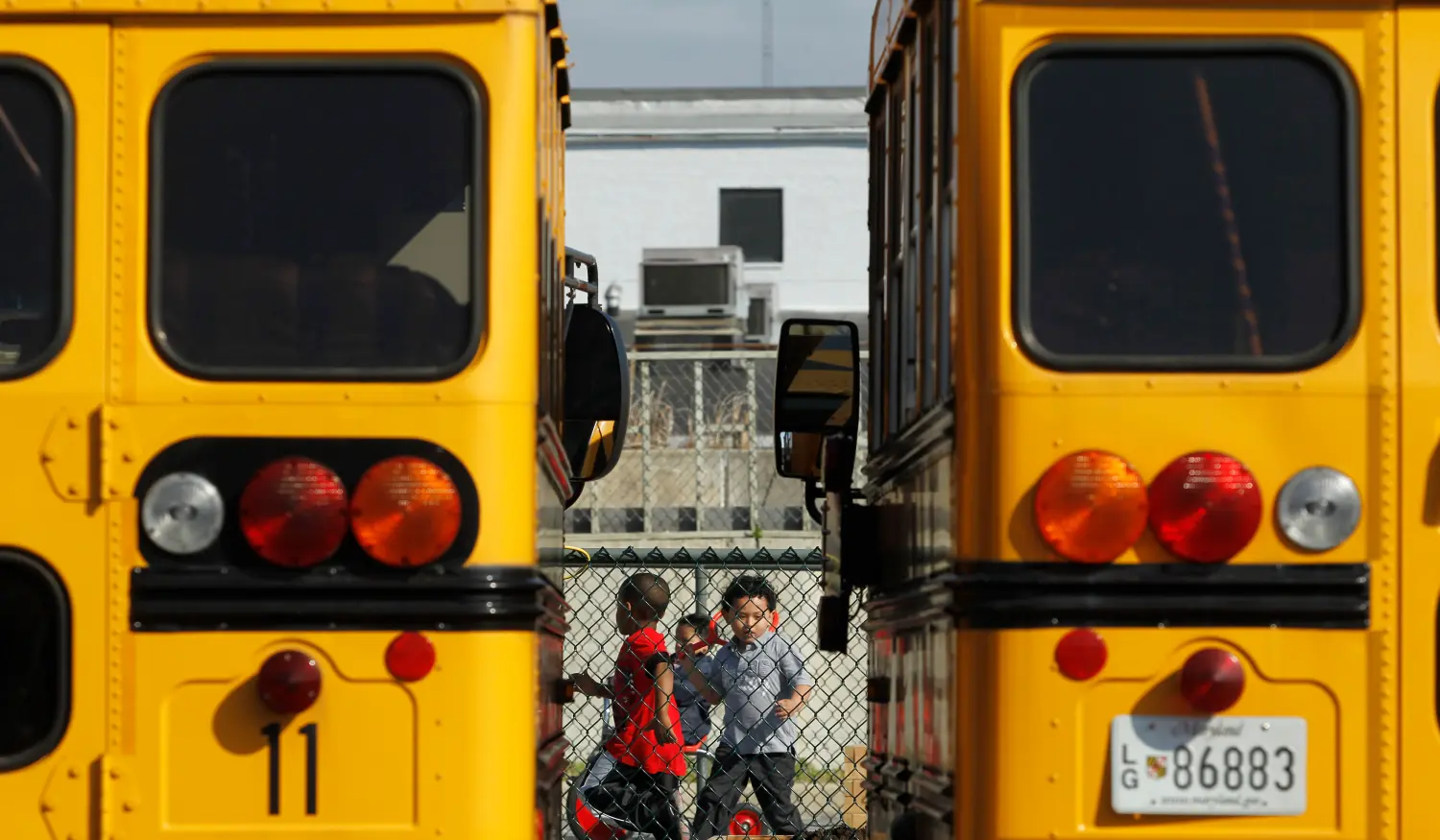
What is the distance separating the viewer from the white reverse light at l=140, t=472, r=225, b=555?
367cm

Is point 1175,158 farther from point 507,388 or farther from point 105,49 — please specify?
point 105,49

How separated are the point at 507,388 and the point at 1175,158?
51.7 inches

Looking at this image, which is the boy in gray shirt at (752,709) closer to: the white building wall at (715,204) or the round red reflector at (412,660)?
the round red reflector at (412,660)

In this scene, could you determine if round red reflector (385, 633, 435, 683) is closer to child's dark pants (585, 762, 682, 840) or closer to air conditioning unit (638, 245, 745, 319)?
child's dark pants (585, 762, 682, 840)

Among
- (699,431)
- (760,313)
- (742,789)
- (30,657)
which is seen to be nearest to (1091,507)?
(30,657)

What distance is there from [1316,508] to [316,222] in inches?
75.4

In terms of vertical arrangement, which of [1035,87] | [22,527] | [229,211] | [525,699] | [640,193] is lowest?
[525,699]

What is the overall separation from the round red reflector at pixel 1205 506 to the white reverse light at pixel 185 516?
170cm

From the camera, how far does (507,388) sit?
3729 millimetres

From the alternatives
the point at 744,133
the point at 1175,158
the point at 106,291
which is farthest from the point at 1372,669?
the point at 744,133

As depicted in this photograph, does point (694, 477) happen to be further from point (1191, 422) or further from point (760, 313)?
point (1191, 422)

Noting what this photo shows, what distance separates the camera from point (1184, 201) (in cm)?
378

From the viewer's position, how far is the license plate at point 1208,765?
3611 millimetres

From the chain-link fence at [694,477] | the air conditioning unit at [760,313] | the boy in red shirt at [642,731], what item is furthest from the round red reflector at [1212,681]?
the air conditioning unit at [760,313]
